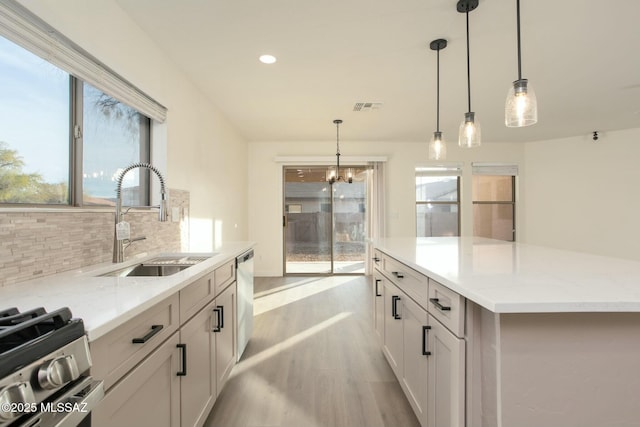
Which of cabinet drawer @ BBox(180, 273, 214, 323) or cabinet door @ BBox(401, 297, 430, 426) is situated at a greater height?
cabinet drawer @ BBox(180, 273, 214, 323)

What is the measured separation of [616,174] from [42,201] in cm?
702

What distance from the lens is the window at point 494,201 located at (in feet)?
18.0

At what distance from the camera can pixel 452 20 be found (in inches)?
76.9

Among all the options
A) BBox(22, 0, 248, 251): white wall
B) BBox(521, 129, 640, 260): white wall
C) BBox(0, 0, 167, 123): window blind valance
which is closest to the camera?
BBox(0, 0, 167, 123): window blind valance

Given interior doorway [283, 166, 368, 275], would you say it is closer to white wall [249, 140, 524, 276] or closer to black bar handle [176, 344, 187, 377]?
white wall [249, 140, 524, 276]

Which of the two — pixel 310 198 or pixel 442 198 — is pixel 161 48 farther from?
pixel 442 198

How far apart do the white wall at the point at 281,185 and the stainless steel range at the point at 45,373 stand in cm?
460

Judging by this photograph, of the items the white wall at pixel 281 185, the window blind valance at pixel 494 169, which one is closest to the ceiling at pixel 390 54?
the white wall at pixel 281 185

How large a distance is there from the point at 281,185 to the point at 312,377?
367 cm

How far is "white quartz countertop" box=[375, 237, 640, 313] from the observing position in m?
0.86

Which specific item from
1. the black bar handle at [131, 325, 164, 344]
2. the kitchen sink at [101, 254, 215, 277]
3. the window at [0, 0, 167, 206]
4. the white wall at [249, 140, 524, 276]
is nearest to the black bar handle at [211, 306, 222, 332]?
the kitchen sink at [101, 254, 215, 277]

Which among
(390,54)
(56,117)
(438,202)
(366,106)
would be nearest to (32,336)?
(56,117)

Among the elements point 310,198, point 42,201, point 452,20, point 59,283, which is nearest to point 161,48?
point 42,201

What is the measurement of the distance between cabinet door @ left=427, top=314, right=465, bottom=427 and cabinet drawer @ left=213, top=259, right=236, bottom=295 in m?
1.18
